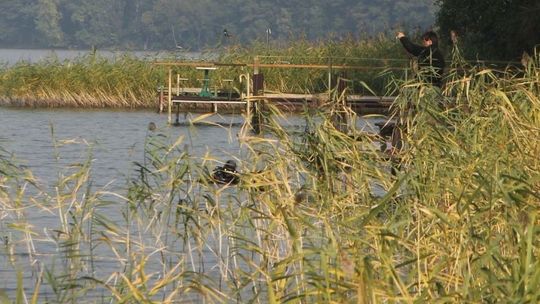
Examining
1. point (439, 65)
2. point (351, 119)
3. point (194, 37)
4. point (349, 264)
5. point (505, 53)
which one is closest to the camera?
point (349, 264)

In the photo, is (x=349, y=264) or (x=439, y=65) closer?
(x=349, y=264)

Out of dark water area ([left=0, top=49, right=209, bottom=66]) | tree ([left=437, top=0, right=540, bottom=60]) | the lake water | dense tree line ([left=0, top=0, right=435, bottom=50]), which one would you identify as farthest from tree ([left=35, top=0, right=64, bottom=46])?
tree ([left=437, top=0, right=540, bottom=60])

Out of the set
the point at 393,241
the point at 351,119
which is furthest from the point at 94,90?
the point at 393,241

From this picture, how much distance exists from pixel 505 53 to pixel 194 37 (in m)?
95.1

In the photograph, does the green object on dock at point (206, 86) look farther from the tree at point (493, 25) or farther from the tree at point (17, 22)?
the tree at point (17, 22)

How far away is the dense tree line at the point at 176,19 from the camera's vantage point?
359 feet

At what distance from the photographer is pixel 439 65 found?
18.0 meters

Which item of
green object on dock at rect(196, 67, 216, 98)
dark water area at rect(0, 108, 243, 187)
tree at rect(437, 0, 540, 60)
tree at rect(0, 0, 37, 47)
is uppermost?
tree at rect(437, 0, 540, 60)

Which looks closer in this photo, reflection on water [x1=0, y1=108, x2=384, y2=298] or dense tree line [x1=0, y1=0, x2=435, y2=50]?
reflection on water [x1=0, y1=108, x2=384, y2=298]

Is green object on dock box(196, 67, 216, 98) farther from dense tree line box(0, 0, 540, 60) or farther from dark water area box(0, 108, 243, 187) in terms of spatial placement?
dense tree line box(0, 0, 540, 60)

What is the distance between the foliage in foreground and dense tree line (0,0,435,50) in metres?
88.9

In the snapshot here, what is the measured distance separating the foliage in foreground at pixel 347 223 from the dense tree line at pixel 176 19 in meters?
88.9

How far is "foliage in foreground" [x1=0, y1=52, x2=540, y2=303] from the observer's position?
7.83m

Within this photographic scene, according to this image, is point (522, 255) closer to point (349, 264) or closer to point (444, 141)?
point (349, 264)
